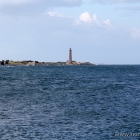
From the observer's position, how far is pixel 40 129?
112ft

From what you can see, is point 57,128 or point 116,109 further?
point 116,109

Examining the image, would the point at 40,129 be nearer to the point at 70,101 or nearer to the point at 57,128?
the point at 57,128

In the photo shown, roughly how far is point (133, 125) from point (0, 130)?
1172cm

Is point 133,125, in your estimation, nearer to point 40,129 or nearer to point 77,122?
point 77,122

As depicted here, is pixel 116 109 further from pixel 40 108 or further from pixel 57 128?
pixel 57 128

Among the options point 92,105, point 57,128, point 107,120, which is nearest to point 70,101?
point 92,105

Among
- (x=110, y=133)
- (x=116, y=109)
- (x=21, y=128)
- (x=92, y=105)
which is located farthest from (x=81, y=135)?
(x=92, y=105)

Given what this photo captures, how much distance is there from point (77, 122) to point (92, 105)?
14.4 metres

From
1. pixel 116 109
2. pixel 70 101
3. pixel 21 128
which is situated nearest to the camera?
pixel 21 128

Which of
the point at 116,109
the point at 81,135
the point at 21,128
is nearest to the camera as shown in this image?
the point at 81,135

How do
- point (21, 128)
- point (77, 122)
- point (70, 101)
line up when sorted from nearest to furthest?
point (21, 128) → point (77, 122) → point (70, 101)

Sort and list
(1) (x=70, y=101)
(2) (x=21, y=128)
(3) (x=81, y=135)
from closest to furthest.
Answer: (3) (x=81, y=135)
(2) (x=21, y=128)
(1) (x=70, y=101)

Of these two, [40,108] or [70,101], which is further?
[70,101]

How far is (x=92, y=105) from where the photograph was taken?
51781 mm
